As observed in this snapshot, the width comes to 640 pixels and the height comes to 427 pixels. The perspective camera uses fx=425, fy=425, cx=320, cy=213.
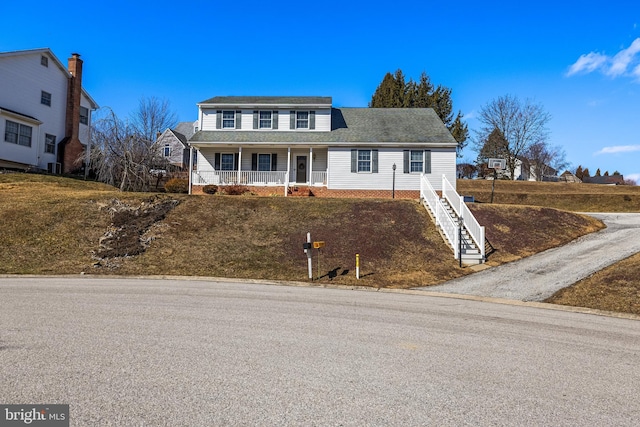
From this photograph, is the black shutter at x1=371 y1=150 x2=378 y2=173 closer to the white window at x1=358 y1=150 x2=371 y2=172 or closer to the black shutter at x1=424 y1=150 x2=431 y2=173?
the white window at x1=358 y1=150 x2=371 y2=172

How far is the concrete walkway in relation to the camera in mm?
12977

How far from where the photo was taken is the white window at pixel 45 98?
32562mm

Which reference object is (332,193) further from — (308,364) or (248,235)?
(308,364)

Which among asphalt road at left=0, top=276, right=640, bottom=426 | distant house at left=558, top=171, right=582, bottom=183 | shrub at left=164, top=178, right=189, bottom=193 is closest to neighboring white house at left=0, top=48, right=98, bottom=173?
shrub at left=164, top=178, right=189, bottom=193

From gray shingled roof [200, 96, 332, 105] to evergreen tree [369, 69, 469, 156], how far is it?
79.1 ft

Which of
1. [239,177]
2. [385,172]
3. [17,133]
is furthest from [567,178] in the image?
[17,133]

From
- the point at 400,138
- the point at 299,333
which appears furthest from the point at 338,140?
the point at 299,333

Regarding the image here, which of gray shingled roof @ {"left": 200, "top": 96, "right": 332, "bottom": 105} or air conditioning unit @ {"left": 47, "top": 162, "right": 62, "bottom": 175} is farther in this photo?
air conditioning unit @ {"left": 47, "top": 162, "right": 62, "bottom": 175}

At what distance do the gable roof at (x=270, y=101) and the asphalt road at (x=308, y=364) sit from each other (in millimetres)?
20815

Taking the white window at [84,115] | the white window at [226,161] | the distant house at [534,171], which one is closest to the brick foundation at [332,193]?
the white window at [226,161]

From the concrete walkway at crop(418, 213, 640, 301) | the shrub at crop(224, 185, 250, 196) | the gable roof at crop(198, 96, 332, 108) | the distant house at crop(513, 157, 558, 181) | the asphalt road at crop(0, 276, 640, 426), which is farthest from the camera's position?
the distant house at crop(513, 157, 558, 181)

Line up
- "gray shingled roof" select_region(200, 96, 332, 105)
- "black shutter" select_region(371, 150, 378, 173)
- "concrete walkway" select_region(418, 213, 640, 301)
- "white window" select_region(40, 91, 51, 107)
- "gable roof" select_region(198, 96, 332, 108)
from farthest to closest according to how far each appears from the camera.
→ 1. "white window" select_region(40, 91, 51, 107)
2. "gray shingled roof" select_region(200, 96, 332, 105)
3. "gable roof" select_region(198, 96, 332, 108)
4. "black shutter" select_region(371, 150, 378, 173)
5. "concrete walkway" select_region(418, 213, 640, 301)

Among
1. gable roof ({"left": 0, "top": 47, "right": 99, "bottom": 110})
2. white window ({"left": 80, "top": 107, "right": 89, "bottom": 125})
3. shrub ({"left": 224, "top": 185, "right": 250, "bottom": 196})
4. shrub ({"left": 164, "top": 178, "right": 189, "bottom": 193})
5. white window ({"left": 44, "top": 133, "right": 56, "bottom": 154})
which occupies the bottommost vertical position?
shrub ({"left": 224, "top": 185, "right": 250, "bottom": 196})

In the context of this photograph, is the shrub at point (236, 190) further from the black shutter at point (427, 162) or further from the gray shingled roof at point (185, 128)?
the gray shingled roof at point (185, 128)
